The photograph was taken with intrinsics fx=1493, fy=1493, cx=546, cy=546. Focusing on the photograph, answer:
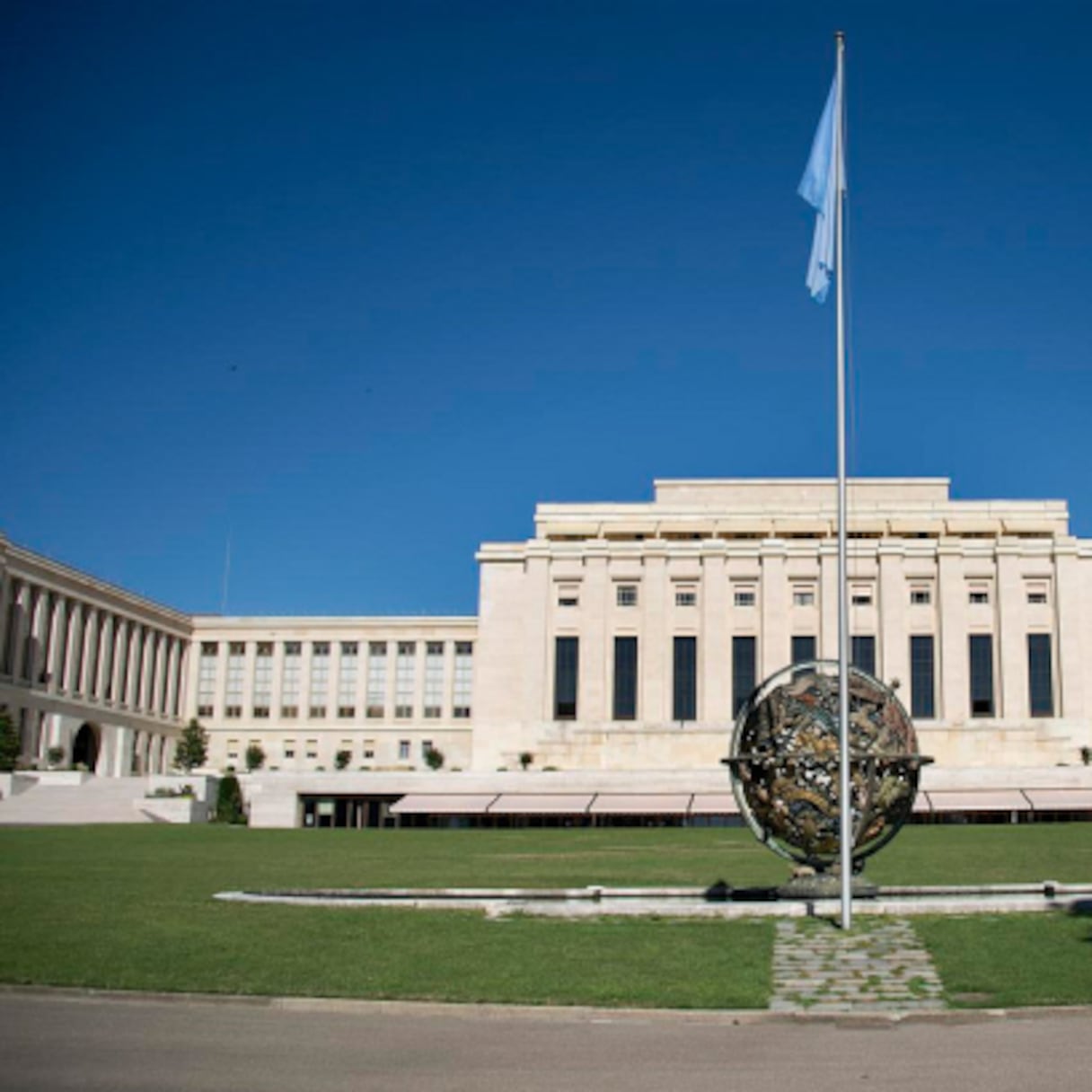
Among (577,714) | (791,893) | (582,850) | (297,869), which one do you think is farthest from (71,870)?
(577,714)

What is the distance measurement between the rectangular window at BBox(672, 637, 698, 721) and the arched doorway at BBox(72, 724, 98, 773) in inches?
1513

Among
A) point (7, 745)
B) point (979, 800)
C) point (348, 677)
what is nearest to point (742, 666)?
point (979, 800)

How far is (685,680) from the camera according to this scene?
3314 inches

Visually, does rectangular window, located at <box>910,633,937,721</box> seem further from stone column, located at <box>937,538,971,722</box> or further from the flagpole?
the flagpole

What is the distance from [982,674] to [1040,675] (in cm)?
314

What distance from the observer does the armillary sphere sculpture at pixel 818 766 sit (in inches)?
1017

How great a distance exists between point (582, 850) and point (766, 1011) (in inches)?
1122

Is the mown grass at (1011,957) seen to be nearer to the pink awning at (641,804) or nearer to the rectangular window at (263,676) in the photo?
the pink awning at (641,804)

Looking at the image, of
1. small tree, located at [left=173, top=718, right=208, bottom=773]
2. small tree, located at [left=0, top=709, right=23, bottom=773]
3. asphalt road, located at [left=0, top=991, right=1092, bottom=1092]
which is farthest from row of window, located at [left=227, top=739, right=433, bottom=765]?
asphalt road, located at [left=0, top=991, right=1092, bottom=1092]

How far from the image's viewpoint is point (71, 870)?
35.7 metres

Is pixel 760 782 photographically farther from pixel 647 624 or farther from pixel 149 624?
pixel 149 624

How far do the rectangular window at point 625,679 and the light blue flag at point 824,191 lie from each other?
196 ft

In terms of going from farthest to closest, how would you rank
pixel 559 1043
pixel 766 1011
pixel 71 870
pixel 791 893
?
pixel 71 870 < pixel 791 893 < pixel 766 1011 < pixel 559 1043

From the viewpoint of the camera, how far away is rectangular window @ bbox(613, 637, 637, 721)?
83.6 meters
